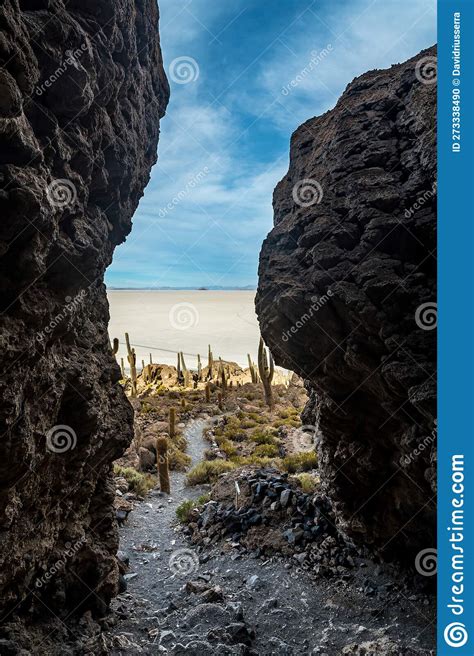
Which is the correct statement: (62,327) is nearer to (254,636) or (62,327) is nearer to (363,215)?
(363,215)

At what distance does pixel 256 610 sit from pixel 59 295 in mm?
5543

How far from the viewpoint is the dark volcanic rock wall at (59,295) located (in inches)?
142

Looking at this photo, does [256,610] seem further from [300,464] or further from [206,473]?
[206,473]

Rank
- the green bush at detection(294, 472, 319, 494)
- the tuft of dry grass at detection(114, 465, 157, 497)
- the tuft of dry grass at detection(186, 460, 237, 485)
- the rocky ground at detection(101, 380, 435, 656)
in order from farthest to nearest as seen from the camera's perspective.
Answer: the tuft of dry grass at detection(186, 460, 237, 485), the tuft of dry grass at detection(114, 465, 157, 497), the green bush at detection(294, 472, 319, 494), the rocky ground at detection(101, 380, 435, 656)

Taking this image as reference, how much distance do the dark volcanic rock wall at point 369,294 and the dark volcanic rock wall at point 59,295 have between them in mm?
2939

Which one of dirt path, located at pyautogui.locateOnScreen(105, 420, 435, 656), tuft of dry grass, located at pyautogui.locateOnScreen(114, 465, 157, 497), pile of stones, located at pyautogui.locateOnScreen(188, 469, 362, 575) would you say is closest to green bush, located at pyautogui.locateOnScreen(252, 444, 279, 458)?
tuft of dry grass, located at pyautogui.locateOnScreen(114, 465, 157, 497)

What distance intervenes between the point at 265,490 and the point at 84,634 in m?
5.05

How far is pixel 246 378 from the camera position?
3691 cm

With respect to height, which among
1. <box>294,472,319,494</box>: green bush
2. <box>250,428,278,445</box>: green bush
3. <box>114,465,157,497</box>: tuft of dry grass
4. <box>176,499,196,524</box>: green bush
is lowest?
<box>176,499,196,524</box>: green bush

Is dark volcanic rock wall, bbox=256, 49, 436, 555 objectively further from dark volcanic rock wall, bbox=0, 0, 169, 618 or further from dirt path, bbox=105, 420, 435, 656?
dark volcanic rock wall, bbox=0, 0, 169, 618

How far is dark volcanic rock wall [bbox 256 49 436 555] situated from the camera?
210 inches

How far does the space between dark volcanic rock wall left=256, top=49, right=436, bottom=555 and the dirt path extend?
39.2 inches

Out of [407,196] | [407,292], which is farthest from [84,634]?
[407,196]

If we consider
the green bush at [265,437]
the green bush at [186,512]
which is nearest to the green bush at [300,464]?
the green bush at [186,512]
